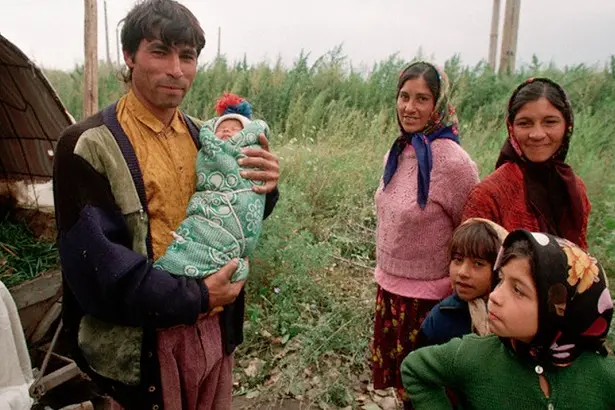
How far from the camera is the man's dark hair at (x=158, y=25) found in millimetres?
1715

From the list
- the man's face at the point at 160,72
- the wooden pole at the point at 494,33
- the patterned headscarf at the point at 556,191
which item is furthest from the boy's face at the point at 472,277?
the wooden pole at the point at 494,33

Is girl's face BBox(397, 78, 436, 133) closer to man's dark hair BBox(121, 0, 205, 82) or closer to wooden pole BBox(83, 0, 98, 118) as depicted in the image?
man's dark hair BBox(121, 0, 205, 82)

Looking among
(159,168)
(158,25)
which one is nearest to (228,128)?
(159,168)

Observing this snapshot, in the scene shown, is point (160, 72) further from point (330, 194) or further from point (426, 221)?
point (330, 194)

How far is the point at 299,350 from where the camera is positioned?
385 cm

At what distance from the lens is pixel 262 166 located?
1.95 m

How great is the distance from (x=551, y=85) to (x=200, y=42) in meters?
1.55

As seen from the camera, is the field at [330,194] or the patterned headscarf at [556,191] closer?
the patterned headscarf at [556,191]

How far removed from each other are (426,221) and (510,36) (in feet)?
29.1

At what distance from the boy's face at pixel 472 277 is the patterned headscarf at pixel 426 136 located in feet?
1.69

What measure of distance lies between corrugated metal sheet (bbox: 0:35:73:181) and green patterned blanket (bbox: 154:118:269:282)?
1496 mm

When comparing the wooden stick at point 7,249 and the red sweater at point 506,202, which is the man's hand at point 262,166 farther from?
the wooden stick at point 7,249

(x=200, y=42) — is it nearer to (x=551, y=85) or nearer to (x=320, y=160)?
(x=551, y=85)

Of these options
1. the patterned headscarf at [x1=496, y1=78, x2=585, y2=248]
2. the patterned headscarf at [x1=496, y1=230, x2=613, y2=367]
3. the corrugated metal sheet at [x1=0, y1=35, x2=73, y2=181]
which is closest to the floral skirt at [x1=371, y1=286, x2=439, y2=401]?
the patterned headscarf at [x1=496, y1=78, x2=585, y2=248]
